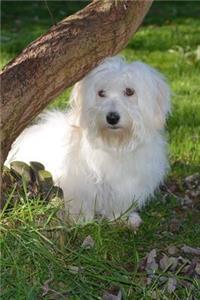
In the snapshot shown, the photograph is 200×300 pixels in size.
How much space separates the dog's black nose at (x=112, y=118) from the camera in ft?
14.8

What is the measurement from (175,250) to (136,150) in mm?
734

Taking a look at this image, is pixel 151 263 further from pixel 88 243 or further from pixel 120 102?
pixel 120 102

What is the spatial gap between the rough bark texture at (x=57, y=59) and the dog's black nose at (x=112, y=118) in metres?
0.27

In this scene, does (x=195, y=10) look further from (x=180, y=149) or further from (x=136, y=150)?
(x=136, y=150)

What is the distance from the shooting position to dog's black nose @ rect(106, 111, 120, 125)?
14.8 ft

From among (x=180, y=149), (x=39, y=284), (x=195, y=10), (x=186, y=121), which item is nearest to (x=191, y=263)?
(x=39, y=284)

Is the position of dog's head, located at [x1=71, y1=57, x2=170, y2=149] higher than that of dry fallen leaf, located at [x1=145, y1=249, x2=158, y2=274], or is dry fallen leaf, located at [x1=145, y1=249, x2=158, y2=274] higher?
dog's head, located at [x1=71, y1=57, x2=170, y2=149]

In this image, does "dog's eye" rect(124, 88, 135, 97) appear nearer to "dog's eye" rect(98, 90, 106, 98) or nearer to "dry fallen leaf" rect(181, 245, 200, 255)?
"dog's eye" rect(98, 90, 106, 98)

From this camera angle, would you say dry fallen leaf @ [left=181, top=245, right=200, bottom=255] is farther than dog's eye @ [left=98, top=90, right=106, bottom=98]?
No

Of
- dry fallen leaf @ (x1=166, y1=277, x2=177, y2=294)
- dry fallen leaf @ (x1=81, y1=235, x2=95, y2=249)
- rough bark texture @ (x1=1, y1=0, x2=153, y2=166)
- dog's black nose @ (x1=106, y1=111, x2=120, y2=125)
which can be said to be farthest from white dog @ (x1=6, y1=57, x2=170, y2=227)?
dry fallen leaf @ (x1=166, y1=277, x2=177, y2=294)

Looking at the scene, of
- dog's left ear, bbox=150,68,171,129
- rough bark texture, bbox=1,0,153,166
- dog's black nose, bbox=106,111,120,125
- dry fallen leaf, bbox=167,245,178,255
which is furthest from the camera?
dog's left ear, bbox=150,68,171,129

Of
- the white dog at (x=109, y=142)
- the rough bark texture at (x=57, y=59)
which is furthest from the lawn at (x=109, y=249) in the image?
the rough bark texture at (x=57, y=59)

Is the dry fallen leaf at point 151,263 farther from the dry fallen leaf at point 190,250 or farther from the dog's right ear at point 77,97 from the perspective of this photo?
the dog's right ear at point 77,97

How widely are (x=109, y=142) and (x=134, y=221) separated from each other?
524 mm
